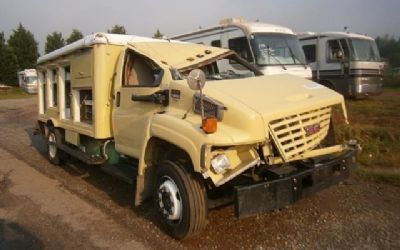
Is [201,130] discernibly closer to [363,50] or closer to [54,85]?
[54,85]

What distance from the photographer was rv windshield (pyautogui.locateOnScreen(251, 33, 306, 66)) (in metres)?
12.7

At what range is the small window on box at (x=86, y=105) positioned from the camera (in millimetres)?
7496

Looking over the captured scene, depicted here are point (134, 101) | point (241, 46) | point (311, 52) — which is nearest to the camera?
point (134, 101)

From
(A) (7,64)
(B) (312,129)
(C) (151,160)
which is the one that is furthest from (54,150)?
(A) (7,64)

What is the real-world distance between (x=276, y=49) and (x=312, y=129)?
8488 mm

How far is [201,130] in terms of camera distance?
447cm

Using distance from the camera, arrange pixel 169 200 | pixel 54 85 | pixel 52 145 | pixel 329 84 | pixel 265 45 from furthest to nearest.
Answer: pixel 329 84, pixel 265 45, pixel 54 85, pixel 52 145, pixel 169 200

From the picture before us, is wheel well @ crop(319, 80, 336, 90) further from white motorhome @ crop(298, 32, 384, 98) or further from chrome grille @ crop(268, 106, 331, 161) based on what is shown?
chrome grille @ crop(268, 106, 331, 161)

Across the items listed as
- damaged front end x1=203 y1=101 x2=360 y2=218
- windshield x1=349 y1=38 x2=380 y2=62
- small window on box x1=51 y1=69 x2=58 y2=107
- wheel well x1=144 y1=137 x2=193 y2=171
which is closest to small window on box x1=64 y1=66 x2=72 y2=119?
small window on box x1=51 y1=69 x2=58 y2=107

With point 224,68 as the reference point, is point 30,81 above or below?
below

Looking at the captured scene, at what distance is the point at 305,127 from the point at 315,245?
4.11 ft

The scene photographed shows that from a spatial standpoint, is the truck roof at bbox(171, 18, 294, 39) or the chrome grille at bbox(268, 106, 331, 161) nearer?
the chrome grille at bbox(268, 106, 331, 161)

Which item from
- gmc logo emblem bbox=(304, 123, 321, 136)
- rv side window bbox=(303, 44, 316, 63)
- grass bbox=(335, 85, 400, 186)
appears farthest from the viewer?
rv side window bbox=(303, 44, 316, 63)

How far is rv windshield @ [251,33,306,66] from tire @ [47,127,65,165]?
597cm
